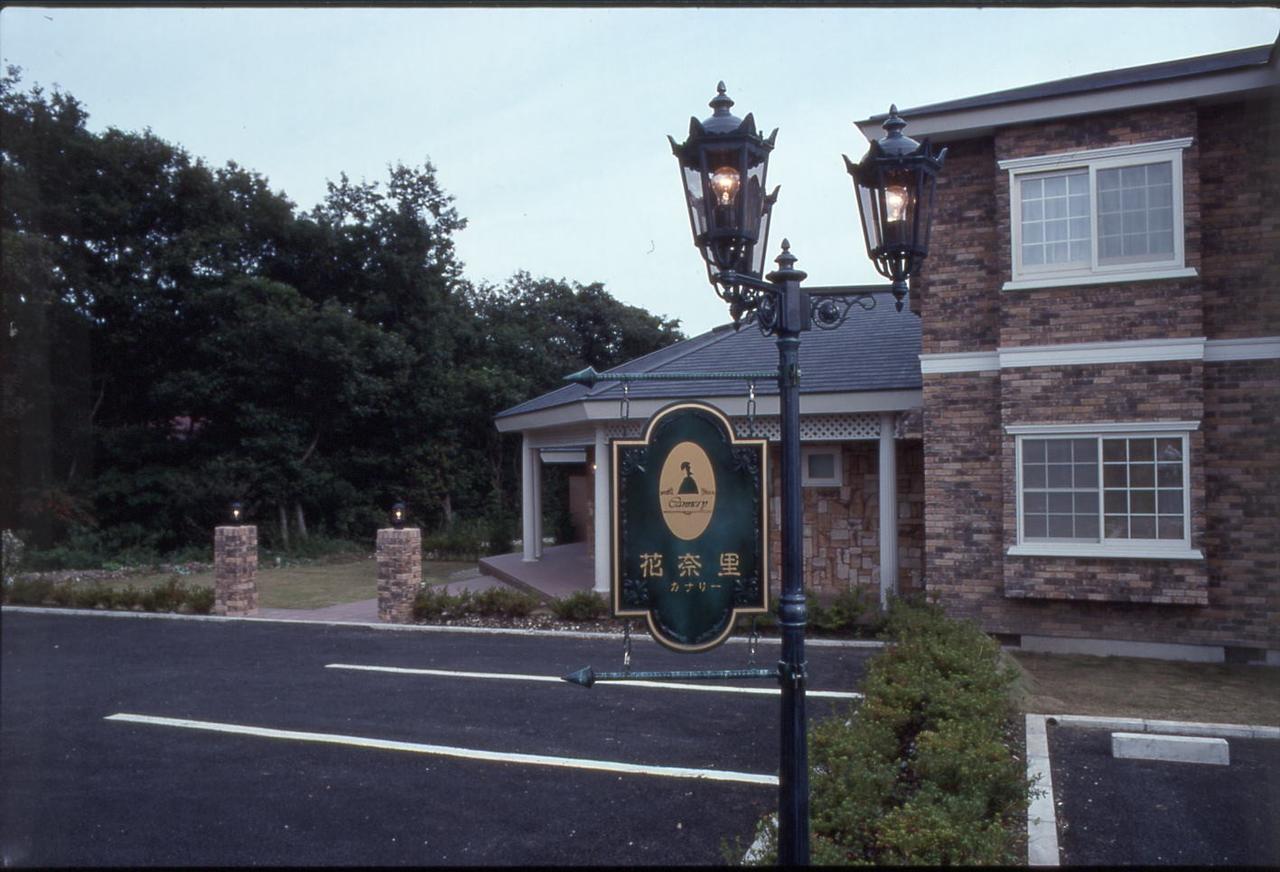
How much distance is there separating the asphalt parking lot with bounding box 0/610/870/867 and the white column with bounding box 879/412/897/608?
1.69 meters

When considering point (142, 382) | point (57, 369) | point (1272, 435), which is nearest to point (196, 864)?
point (57, 369)

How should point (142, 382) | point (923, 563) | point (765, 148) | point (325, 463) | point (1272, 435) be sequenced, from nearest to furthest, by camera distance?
point (765, 148) < point (142, 382) < point (1272, 435) < point (923, 563) < point (325, 463)

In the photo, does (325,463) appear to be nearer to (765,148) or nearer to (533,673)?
(533,673)

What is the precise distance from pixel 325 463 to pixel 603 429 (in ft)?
23.6

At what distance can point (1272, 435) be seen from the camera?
8.59 metres

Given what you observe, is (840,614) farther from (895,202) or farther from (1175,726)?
(895,202)

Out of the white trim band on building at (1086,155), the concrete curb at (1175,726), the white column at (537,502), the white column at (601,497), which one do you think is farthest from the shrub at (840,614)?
the white column at (537,502)

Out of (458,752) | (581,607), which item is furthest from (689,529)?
(581,607)

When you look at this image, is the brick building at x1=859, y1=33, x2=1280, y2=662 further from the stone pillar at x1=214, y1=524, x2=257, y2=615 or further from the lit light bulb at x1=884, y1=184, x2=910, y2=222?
the stone pillar at x1=214, y1=524, x2=257, y2=615

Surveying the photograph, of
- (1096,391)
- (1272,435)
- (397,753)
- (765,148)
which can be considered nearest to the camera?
(765,148)

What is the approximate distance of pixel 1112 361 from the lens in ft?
30.1

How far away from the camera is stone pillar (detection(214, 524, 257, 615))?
502 inches

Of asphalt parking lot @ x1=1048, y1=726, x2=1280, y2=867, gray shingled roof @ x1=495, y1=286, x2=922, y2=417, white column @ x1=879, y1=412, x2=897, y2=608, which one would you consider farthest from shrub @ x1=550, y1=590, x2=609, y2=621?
asphalt parking lot @ x1=1048, y1=726, x2=1280, y2=867

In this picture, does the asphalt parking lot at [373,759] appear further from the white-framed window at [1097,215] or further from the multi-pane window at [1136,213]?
the multi-pane window at [1136,213]
